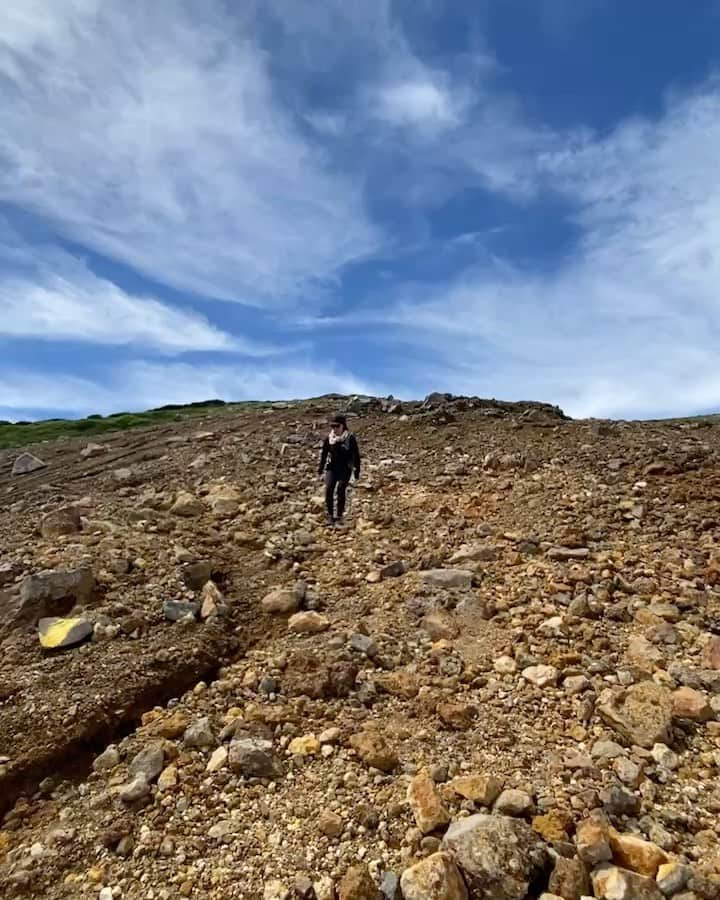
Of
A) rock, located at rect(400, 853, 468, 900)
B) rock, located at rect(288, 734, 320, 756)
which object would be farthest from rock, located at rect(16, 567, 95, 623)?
rock, located at rect(400, 853, 468, 900)

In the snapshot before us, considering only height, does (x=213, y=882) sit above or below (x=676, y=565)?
below

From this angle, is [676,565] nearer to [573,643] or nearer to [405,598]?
[573,643]

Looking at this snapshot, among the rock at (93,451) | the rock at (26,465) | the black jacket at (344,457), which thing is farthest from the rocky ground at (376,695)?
the rock at (26,465)

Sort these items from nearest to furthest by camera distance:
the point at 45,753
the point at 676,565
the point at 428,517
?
1. the point at 45,753
2. the point at 676,565
3. the point at 428,517

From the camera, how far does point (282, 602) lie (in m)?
7.55

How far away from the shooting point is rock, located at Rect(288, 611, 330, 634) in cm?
700

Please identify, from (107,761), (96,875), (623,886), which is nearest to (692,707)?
(623,886)

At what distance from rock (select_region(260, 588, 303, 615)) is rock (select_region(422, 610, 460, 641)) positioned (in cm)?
152

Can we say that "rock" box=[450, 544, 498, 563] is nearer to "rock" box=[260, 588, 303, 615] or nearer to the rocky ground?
the rocky ground

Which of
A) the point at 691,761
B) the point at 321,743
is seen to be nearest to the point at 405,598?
the point at 321,743

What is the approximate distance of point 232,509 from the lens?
441 inches

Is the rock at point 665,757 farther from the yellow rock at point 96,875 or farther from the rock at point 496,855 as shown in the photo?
the yellow rock at point 96,875

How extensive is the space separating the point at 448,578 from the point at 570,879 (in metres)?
4.23

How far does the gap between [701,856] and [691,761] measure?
3.04 feet
